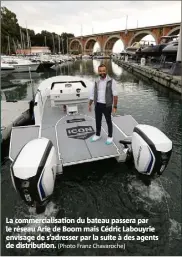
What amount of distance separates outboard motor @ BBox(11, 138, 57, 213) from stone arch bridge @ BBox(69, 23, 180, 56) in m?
52.5

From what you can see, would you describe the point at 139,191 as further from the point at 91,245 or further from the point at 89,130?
the point at 89,130

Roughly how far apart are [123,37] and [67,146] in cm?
7107

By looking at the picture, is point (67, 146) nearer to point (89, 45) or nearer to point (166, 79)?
point (166, 79)

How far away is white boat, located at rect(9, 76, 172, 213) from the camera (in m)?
2.89

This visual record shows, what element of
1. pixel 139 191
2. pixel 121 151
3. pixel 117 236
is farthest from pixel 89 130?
pixel 117 236

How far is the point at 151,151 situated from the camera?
3.31 metres

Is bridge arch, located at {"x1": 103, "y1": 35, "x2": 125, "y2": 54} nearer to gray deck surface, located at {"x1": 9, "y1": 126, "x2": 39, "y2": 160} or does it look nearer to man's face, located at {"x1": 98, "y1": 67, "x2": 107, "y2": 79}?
gray deck surface, located at {"x1": 9, "y1": 126, "x2": 39, "y2": 160}

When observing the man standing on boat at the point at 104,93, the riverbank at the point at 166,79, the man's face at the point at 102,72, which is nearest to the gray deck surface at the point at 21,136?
the man standing on boat at the point at 104,93

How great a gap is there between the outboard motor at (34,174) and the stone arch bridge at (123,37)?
52.5 m

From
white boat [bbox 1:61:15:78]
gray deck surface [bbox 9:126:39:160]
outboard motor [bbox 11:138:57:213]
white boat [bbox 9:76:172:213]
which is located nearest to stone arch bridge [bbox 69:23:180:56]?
white boat [bbox 1:61:15:78]

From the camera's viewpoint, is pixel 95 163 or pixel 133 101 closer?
pixel 95 163

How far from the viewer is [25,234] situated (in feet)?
9.94

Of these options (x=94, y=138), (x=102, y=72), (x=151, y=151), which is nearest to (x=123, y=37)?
(x=94, y=138)

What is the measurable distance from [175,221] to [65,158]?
7.56 ft
